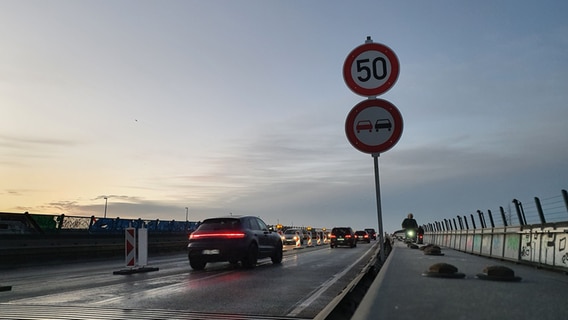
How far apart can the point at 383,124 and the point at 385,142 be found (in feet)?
0.98

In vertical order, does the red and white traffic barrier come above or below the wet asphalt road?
above

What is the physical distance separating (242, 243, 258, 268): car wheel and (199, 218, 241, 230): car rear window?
0.90 meters

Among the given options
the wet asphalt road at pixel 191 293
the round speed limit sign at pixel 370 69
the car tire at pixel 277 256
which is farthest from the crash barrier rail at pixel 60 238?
the round speed limit sign at pixel 370 69

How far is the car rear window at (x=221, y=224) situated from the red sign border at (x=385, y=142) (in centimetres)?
853

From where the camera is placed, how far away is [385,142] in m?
7.58

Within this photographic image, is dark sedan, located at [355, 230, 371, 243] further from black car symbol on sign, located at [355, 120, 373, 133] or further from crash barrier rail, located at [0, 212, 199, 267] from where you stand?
black car symbol on sign, located at [355, 120, 373, 133]

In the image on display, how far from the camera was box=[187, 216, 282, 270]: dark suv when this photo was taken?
15023 mm

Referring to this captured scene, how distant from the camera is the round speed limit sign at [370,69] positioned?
7613mm

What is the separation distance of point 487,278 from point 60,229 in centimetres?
2194

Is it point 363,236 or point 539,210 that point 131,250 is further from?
point 363,236

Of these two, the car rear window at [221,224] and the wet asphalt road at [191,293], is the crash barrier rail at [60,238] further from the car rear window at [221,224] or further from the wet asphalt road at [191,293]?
the car rear window at [221,224]

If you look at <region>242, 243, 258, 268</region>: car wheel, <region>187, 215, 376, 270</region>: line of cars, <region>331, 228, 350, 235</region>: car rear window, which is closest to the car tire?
<region>187, 215, 376, 270</region>: line of cars

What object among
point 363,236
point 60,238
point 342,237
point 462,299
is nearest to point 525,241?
point 462,299

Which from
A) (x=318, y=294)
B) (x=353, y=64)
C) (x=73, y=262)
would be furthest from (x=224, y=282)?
(x=73, y=262)
